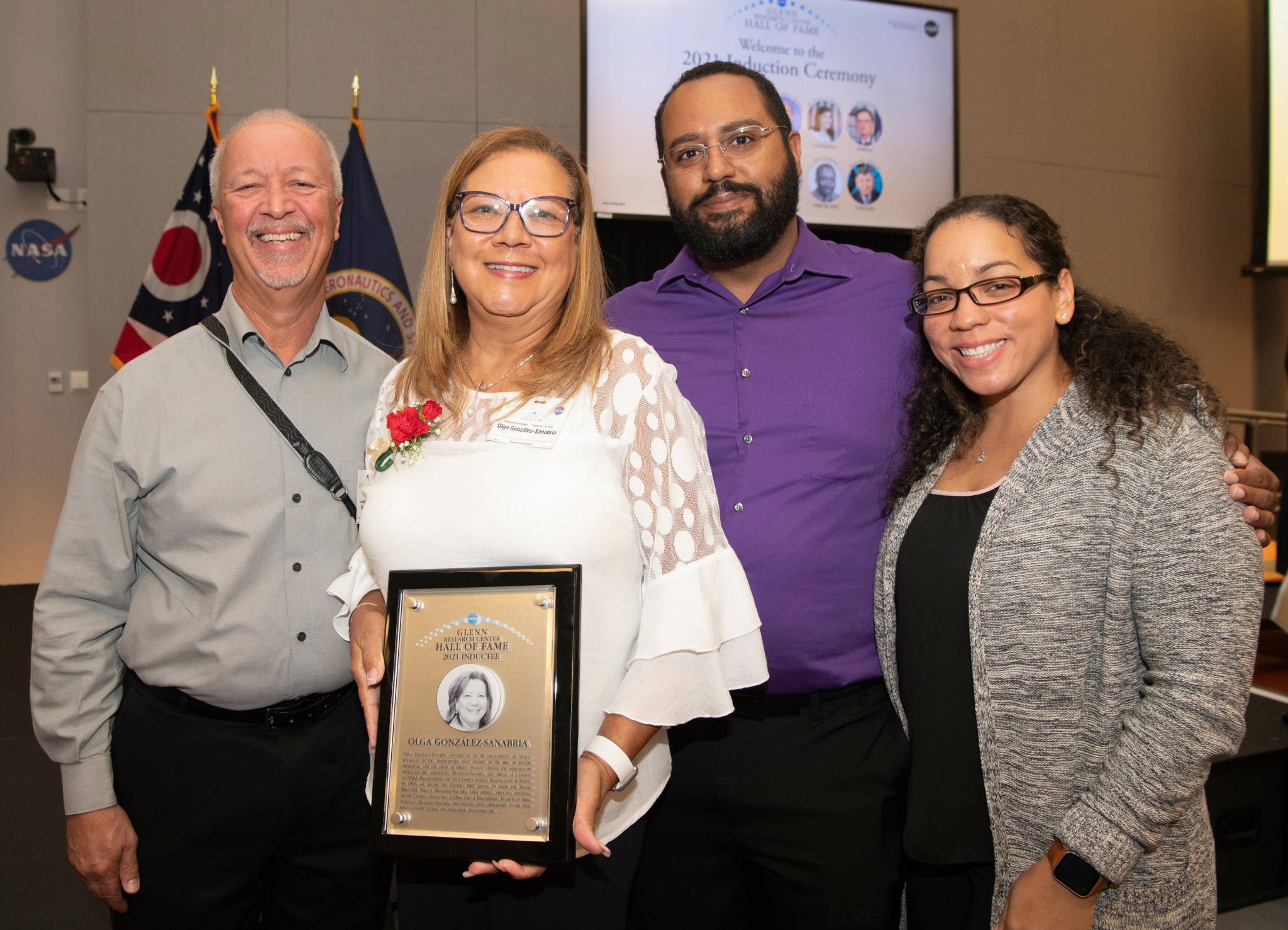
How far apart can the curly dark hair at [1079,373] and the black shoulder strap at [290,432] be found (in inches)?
48.0

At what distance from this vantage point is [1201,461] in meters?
1.33

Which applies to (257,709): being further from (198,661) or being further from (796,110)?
(796,110)

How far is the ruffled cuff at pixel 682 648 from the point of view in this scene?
127 cm

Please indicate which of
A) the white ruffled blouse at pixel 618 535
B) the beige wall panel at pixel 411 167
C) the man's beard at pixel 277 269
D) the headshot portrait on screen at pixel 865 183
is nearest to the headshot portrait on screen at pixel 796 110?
the headshot portrait on screen at pixel 865 183

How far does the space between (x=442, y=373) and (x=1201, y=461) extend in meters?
1.32

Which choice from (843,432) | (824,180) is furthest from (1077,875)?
(824,180)

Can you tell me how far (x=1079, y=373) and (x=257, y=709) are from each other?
72.1 inches

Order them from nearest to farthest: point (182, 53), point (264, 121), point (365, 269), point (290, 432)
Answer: point (290, 432)
point (264, 121)
point (365, 269)
point (182, 53)

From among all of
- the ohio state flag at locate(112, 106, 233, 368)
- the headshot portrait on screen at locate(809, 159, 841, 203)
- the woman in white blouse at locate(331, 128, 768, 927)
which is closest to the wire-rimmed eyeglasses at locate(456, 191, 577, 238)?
the woman in white blouse at locate(331, 128, 768, 927)

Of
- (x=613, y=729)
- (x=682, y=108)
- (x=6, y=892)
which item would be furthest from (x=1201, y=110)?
(x=6, y=892)

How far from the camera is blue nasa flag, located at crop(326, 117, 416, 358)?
442 centimetres

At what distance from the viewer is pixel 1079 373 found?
1.56 metres

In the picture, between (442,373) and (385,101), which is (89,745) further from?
(385,101)

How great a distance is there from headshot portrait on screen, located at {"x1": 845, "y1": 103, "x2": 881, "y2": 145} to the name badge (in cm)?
533
